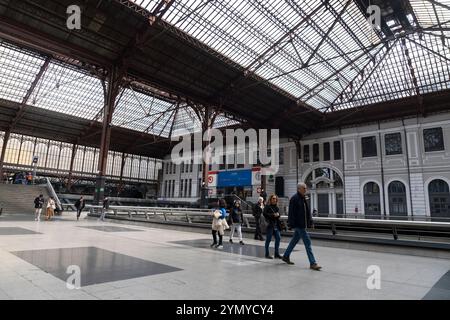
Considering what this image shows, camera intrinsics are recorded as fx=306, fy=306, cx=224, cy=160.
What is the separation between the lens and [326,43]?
26.6 meters

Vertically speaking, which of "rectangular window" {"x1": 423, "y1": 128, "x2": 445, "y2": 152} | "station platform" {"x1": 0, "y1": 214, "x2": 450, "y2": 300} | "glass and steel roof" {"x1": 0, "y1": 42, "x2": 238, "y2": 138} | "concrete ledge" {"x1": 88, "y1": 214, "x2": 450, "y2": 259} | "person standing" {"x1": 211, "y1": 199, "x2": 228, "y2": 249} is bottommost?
"station platform" {"x1": 0, "y1": 214, "x2": 450, "y2": 300}

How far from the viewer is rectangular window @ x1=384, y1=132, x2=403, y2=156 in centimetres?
3159

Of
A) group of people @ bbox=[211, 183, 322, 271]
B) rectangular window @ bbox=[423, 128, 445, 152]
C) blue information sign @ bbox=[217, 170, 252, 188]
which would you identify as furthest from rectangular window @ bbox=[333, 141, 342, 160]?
group of people @ bbox=[211, 183, 322, 271]

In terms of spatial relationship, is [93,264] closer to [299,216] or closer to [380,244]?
[299,216]

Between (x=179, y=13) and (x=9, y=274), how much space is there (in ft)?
66.1

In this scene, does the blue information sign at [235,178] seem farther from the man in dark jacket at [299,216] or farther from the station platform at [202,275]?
the man in dark jacket at [299,216]

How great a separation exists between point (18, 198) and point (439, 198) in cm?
3692

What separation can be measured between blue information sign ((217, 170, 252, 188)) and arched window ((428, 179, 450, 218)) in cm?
1743

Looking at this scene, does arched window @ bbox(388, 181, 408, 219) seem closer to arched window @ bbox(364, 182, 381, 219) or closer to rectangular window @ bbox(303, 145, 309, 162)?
arched window @ bbox(364, 182, 381, 219)

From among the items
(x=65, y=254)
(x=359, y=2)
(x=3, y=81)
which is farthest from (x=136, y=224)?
(x=3, y=81)

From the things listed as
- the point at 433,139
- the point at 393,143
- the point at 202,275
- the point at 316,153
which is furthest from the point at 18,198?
the point at 433,139

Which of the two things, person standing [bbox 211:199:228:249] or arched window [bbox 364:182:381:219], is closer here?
person standing [bbox 211:199:228:249]

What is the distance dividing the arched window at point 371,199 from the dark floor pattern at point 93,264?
3026 centimetres
